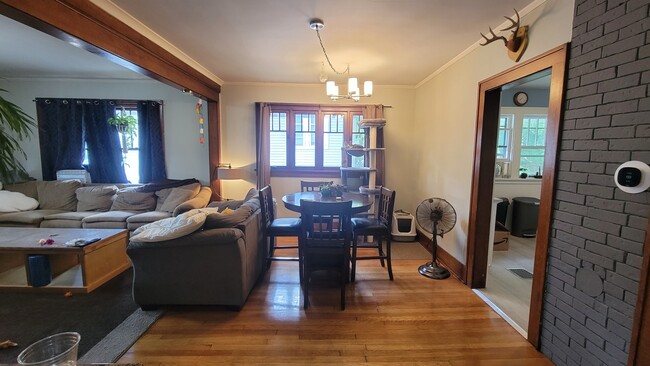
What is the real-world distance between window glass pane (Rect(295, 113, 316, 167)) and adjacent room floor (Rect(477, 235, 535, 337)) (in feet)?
9.89

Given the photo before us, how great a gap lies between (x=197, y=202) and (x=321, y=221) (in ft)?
7.93

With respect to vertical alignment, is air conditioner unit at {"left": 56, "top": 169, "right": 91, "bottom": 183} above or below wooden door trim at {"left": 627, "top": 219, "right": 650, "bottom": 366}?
above

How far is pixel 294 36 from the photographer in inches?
102

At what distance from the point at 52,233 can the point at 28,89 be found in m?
3.05

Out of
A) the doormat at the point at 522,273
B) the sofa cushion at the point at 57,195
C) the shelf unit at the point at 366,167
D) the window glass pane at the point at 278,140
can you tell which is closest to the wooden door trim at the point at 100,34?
the window glass pane at the point at 278,140

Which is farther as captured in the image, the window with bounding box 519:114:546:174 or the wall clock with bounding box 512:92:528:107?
the window with bounding box 519:114:546:174

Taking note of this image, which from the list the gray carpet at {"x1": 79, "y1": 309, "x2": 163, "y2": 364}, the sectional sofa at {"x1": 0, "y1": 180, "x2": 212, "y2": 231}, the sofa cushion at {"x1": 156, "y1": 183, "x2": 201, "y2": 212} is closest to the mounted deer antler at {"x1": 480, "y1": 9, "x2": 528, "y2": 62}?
the gray carpet at {"x1": 79, "y1": 309, "x2": 163, "y2": 364}

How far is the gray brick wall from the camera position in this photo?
4.42 ft

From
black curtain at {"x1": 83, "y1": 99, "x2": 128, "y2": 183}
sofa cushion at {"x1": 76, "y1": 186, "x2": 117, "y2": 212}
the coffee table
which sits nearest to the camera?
the coffee table

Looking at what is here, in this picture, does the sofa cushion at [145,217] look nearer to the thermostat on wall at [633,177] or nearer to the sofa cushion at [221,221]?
the sofa cushion at [221,221]

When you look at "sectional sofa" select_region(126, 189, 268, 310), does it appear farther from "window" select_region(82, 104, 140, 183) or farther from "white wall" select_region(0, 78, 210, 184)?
"window" select_region(82, 104, 140, 183)

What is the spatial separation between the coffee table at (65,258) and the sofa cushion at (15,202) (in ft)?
3.01

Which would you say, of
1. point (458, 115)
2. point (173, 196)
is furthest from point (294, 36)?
point (173, 196)

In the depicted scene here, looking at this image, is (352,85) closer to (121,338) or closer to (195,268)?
(195,268)
